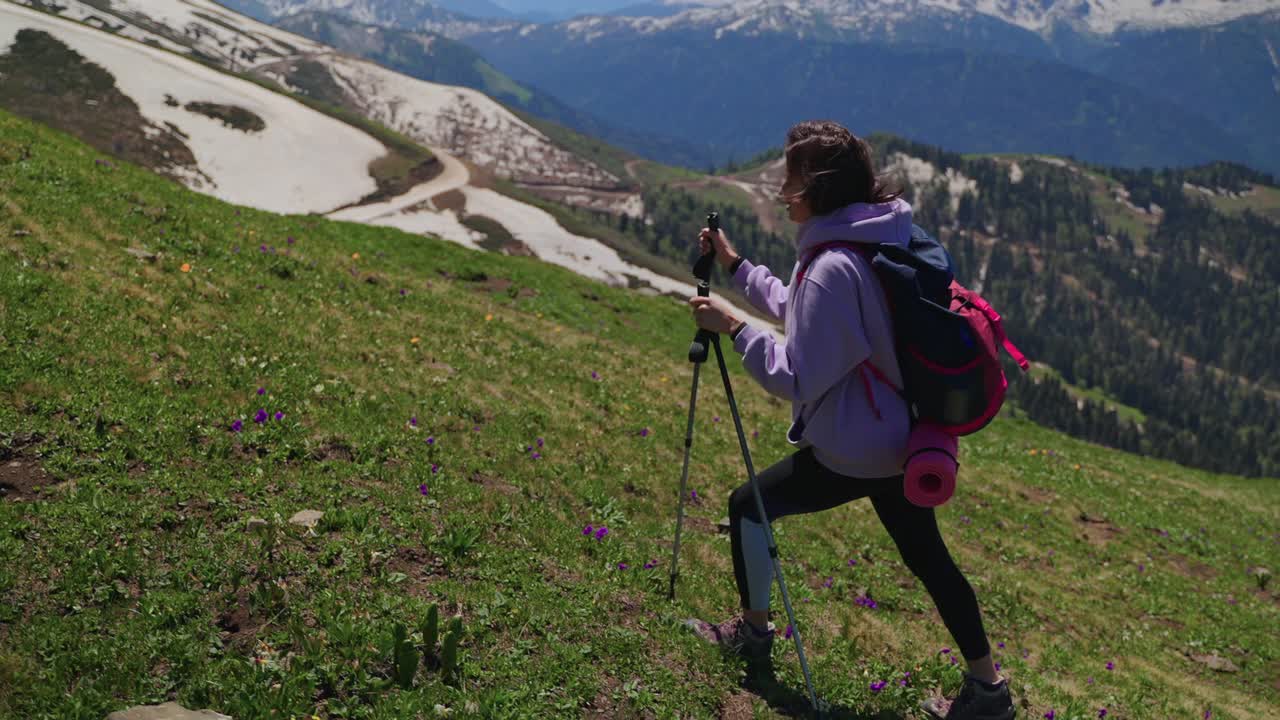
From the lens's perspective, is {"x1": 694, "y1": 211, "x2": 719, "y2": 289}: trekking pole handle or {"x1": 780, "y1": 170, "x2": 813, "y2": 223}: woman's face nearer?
{"x1": 780, "y1": 170, "x2": 813, "y2": 223}: woman's face

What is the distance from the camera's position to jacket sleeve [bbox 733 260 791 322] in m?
7.25

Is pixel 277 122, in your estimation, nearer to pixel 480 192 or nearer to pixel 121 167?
pixel 480 192

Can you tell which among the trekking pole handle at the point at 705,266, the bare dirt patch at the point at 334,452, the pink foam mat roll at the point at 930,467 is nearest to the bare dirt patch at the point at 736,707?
the pink foam mat roll at the point at 930,467

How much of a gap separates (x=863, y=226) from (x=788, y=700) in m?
4.56

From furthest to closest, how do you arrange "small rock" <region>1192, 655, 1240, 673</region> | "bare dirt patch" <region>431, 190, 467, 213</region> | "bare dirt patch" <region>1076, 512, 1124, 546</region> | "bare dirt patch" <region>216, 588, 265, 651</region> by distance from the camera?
"bare dirt patch" <region>431, 190, 467, 213</region>, "bare dirt patch" <region>1076, 512, 1124, 546</region>, "small rock" <region>1192, 655, 1240, 673</region>, "bare dirt patch" <region>216, 588, 265, 651</region>

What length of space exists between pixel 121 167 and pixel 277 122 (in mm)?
80723

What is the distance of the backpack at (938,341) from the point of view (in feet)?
19.3

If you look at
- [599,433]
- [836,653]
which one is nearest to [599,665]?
[836,653]

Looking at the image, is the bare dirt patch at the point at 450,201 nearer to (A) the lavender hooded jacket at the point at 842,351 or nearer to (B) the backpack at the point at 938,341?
(A) the lavender hooded jacket at the point at 842,351

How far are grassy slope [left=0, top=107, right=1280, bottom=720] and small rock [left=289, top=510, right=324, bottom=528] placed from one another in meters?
0.14

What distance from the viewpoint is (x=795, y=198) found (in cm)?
639

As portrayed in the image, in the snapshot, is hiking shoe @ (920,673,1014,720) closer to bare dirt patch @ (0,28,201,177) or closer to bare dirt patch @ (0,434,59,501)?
bare dirt patch @ (0,434,59,501)

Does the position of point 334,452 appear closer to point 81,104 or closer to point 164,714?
point 164,714

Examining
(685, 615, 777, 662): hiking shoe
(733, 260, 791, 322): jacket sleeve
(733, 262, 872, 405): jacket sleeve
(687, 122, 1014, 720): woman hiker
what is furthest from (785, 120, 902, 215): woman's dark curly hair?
(685, 615, 777, 662): hiking shoe
